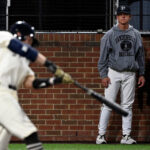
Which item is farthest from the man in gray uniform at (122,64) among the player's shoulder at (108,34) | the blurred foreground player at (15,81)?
the blurred foreground player at (15,81)

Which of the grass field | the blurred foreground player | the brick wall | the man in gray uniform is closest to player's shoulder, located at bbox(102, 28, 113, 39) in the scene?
the man in gray uniform

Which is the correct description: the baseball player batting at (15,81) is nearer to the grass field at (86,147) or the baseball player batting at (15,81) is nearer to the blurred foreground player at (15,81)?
the blurred foreground player at (15,81)

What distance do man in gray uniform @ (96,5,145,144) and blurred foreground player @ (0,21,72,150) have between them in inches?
128

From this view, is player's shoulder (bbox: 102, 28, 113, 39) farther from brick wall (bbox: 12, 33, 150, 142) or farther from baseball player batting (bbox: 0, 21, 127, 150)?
baseball player batting (bbox: 0, 21, 127, 150)

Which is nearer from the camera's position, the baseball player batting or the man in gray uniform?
the baseball player batting

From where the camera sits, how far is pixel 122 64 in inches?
370

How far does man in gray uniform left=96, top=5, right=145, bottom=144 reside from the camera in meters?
9.41

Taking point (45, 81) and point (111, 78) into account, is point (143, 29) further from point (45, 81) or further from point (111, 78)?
point (45, 81)

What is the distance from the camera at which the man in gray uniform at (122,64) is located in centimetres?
941

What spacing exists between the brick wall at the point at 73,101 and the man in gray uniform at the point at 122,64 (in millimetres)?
512

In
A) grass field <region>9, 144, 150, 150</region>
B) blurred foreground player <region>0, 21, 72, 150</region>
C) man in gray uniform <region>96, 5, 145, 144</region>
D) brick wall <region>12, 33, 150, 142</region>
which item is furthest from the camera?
brick wall <region>12, 33, 150, 142</region>

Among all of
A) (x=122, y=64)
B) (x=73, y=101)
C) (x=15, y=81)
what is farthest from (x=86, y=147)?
(x=15, y=81)

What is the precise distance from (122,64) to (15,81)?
341 centimetres

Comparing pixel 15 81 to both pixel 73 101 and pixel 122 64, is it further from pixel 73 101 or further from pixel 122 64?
pixel 73 101
